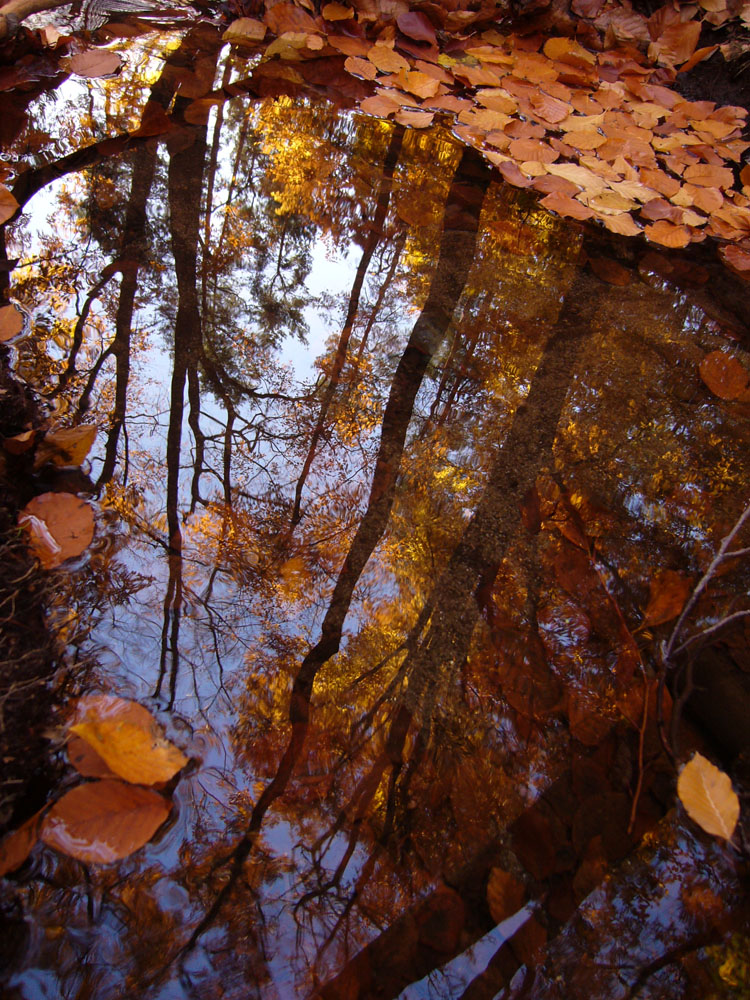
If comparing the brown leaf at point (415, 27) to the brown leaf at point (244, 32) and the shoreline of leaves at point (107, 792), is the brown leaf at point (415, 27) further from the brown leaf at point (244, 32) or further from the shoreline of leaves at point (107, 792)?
the shoreline of leaves at point (107, 792)

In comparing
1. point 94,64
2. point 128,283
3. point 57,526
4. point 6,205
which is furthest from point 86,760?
point 94,64

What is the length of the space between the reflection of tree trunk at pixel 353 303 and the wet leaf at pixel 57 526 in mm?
347

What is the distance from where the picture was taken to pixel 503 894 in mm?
713

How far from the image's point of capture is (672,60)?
248 centimetres

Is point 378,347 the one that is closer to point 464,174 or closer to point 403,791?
point 464,174

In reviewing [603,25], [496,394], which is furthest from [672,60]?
[496,394]

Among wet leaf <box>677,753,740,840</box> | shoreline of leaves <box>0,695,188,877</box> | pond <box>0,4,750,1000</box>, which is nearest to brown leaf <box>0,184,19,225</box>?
pond <box>0,4,750,1000</box>

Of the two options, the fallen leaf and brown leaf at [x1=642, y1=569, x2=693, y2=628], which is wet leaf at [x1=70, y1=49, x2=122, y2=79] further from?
brown leaf at [x1=642, y1=569, x2=693, y2=628]

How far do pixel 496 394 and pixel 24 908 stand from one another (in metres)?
1.16

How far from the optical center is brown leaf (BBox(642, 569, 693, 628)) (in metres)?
0.99

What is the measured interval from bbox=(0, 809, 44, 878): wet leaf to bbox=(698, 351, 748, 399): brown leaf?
1524 millimetres

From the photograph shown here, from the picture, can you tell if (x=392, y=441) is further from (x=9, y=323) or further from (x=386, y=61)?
(x=386, y=61)

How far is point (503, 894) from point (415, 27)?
9.34 feet

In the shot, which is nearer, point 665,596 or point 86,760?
point 86,760
